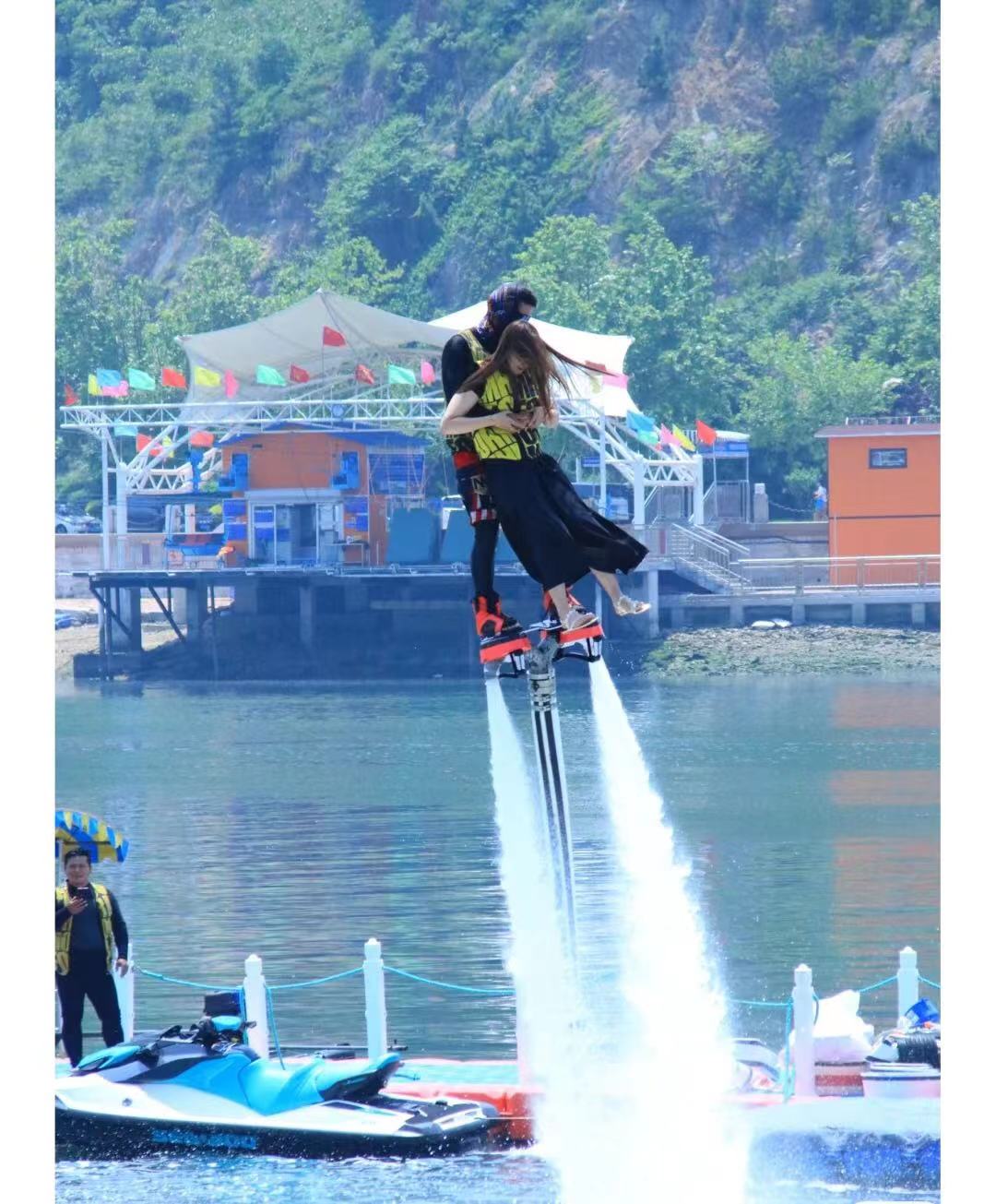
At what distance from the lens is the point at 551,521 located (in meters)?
14.7

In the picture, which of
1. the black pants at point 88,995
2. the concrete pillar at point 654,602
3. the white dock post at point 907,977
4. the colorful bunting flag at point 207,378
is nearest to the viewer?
the black pants at point 88,995

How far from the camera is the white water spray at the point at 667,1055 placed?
20.0 meters

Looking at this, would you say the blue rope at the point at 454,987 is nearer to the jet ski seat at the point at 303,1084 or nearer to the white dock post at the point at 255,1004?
the jet ski seat at the point at 303,1084

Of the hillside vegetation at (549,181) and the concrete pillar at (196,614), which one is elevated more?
the hillside vegetation at (549,181)

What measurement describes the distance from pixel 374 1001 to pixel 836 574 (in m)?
75.6

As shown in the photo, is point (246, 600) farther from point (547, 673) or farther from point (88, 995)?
point (547, 673)

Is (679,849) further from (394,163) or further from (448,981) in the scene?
(394,163)

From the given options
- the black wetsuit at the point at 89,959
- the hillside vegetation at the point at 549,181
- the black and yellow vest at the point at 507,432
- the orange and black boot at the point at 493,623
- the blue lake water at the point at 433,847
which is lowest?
the blue lake water at the point at 433,847

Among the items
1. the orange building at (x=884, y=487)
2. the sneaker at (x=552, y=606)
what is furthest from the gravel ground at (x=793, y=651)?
the sneaker at (x=552, y=606)

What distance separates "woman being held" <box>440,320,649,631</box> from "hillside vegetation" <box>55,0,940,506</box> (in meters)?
95.4

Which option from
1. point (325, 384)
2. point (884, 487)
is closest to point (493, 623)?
point (325, 384)

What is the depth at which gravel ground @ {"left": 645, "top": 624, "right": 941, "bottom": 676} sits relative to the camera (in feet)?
313

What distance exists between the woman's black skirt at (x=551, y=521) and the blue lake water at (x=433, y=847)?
8.13 metres

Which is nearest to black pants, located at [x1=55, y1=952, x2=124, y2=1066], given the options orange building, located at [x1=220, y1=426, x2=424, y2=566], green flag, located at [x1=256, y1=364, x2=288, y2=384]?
green flag, located at [x1=256, y1=364, x2=288, y2=384]
